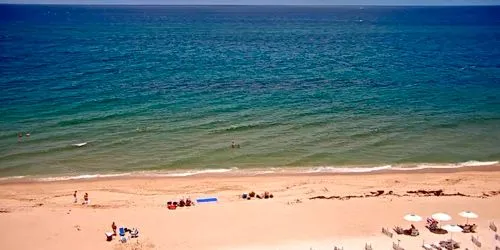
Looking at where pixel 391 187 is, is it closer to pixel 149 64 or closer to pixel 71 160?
pixel 71 160

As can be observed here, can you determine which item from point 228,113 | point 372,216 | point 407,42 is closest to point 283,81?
point 228,113

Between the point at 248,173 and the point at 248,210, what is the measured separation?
6.86 meters

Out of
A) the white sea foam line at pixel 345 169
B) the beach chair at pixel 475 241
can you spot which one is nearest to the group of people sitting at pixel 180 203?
the white sea foam line at pixel 345 169

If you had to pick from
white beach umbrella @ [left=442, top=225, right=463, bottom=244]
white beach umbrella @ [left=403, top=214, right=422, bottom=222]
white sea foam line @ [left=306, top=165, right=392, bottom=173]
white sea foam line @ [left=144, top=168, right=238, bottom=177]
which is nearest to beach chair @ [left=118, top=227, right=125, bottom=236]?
white sea foam line @ [left=144, top=168, right=238, bottom=177]

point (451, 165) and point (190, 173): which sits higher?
point (190, 173)

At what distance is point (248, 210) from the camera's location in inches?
1096

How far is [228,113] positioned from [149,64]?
28.4 metres

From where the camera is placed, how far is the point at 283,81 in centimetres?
5975

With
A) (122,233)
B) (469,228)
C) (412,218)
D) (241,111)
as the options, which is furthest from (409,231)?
(241,111)

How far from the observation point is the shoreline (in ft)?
110

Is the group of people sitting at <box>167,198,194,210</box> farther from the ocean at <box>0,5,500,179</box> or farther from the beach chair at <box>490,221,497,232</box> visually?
the beach chair at <box>490,221,497,232</box>

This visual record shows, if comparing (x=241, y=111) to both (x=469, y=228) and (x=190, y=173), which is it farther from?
(x=469, y=228)

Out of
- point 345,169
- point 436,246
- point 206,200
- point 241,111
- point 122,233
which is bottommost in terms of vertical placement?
point 436,246

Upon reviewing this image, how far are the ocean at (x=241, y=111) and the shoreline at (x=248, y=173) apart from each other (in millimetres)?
336
